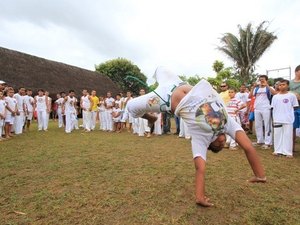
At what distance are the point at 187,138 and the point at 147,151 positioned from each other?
365 cm

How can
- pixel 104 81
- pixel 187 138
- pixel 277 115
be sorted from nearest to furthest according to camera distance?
pixel 277 115 < pixel 187 138 < pixel 104 81

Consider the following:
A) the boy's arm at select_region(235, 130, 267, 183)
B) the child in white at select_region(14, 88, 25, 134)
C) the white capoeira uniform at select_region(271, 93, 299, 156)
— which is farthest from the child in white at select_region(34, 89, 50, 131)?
the boy's arm at select_region(235, 130, 267, 183)

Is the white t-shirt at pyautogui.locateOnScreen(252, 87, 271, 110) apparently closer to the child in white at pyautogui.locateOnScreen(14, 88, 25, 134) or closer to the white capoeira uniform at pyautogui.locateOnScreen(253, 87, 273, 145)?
the white capoeira uniform at pyautogui.locateOnScreen(253, 87, 273, 145)

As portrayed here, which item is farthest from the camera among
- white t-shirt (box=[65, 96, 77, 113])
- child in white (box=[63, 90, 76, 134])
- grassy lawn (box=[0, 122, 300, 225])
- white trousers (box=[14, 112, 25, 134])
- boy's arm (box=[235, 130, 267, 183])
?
white t-shirt (box=[65, 96, 77, 113])

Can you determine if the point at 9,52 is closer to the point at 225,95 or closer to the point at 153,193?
the point at 225,95

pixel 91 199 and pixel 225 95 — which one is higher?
pixel 225 95

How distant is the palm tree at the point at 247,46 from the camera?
31984mm

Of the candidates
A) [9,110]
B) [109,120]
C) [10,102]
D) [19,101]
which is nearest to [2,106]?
[9,110]

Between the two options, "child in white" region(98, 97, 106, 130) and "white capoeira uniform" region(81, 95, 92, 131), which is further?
"child in white" region(98, 97, 106, 130)

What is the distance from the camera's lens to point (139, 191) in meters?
4.36

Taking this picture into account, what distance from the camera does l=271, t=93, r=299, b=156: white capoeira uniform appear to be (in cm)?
730

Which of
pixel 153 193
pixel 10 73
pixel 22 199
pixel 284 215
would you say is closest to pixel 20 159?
pixel 22 199

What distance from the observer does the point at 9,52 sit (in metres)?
27.6

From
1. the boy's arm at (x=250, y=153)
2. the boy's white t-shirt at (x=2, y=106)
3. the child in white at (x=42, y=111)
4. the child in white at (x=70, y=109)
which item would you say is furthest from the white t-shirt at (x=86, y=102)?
the boy's arm at (x=250, y=153)
